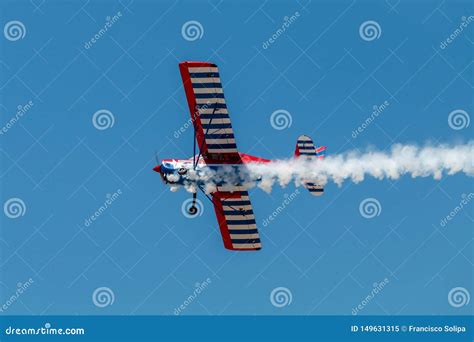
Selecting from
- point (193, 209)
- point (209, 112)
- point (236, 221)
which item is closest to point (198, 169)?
point (193, 209)

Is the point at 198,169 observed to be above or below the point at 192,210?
above

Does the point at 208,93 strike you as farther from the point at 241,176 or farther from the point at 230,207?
the point at 230,207

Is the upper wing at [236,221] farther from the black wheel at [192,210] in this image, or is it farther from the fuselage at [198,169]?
the fuselage at [198,169]

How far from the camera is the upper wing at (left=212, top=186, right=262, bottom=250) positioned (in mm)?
39688

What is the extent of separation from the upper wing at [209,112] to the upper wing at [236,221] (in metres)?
2.80

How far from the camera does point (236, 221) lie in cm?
4034

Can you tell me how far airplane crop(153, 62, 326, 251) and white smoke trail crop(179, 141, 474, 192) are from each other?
24 centimetres

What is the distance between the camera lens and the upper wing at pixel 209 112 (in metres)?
35.3

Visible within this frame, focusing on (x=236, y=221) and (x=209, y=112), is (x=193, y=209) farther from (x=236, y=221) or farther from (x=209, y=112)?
(x=209, y=112)

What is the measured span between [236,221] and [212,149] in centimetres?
429

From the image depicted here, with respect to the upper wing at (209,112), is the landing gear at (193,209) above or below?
below

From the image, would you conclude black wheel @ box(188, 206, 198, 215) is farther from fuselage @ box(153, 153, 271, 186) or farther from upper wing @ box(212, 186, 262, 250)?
upper wing @ box(212, 186, 262, 250)

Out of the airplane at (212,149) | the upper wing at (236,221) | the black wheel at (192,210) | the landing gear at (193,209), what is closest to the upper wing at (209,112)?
the airplane at (212,149)

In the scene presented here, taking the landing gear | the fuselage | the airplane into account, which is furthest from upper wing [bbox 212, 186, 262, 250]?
the fuselage
